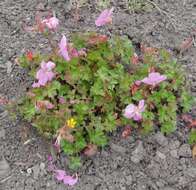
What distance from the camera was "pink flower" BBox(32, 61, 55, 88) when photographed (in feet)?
9.00

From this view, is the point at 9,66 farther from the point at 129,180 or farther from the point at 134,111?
the point at 129,180

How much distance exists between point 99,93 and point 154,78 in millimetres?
274

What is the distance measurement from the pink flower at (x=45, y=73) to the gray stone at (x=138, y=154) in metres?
0.55

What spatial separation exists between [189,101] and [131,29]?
0.65 meters

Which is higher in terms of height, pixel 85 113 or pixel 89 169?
pixel 85 113

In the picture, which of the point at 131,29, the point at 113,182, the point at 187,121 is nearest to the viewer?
the point at 113,182

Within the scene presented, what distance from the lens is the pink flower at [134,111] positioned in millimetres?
2775

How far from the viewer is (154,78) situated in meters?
2.82

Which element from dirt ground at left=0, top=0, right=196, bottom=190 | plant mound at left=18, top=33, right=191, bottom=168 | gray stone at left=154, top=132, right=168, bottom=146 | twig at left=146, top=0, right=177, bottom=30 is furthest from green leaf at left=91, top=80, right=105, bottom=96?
twig at left=146, top=0, right=177, bottom=30

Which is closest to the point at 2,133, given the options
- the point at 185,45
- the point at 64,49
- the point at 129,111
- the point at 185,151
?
the point at 64,49

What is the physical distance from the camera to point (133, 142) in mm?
2914

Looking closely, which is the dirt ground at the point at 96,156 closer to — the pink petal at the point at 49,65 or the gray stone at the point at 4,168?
the gray stone at the point at 4,168

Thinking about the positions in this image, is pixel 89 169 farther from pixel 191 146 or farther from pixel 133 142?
pixel 191 146

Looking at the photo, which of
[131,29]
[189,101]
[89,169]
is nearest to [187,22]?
[131,29]
